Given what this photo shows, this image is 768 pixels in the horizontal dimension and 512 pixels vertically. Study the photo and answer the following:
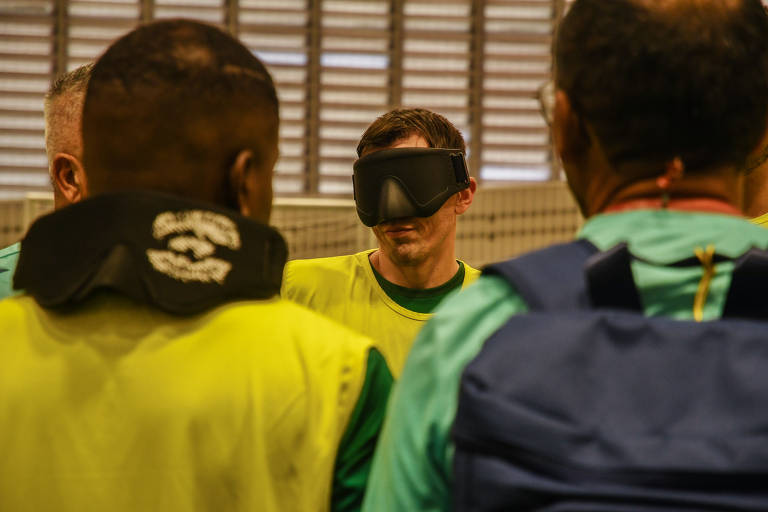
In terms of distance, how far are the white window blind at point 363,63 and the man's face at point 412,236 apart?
10710 mm

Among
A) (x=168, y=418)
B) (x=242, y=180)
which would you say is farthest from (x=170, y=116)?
(x=168, y=418)

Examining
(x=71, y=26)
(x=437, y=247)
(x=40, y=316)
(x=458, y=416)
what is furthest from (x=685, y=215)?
(x=71, y=26)

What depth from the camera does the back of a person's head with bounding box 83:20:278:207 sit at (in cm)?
129

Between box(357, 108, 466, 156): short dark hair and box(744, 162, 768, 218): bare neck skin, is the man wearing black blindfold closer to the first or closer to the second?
box(357, 108, 466, 156): short dark hair

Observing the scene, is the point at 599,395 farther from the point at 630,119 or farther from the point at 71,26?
the point at 71,26

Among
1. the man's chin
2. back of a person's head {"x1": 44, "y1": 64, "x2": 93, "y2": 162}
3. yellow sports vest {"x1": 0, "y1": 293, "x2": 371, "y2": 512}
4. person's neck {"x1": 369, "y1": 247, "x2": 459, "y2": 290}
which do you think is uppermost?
back of a person's head {"x1": 44, "y1": 64, "x2": 93, "y2": 162}

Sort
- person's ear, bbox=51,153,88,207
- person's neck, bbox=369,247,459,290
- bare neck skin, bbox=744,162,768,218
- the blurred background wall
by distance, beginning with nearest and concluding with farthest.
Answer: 1. bare neck skin, bbox=744,162,768,218
2. person's ear, bbox=51,153,88,207
3. person's neck, bbox=369,247,459,290
4. the blurred background wall

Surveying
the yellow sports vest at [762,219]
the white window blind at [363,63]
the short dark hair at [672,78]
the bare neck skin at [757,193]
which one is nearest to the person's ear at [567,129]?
the short dark hair at [672,78]

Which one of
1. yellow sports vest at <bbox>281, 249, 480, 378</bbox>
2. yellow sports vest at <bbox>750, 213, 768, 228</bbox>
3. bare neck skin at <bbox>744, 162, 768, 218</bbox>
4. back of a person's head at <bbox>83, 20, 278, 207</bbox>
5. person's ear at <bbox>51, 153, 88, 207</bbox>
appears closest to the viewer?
back of a person's head at <bbox>83, 20, 278, 207</bbox>

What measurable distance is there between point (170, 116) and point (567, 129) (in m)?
0.52

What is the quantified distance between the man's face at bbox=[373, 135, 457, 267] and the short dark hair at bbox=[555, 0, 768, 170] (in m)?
1.95

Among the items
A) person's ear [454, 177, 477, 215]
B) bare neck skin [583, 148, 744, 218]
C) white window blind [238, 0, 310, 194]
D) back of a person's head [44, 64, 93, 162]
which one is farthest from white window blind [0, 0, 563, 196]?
bare neck skin [583, 148, 744, 218]

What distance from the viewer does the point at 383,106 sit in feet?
46.3

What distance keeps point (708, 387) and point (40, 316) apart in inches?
33.5
